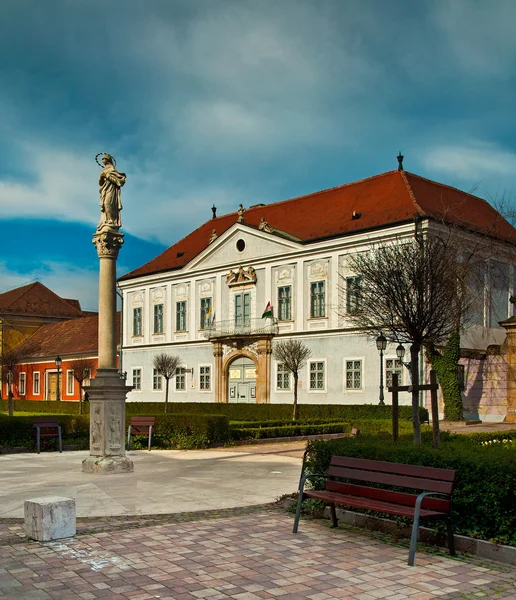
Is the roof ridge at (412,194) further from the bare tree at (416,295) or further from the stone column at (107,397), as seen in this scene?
the stone column at (107,397)

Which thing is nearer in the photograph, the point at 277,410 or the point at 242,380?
the point at 277,410

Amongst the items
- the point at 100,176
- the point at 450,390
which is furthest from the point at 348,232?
the point at 100,176

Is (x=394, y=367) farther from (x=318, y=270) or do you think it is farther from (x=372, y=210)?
(x=372, y=210)

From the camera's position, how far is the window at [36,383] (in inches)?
2266

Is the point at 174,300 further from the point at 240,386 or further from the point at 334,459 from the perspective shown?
the point at 334,459

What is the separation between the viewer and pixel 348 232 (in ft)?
111

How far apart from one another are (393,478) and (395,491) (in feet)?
1.05

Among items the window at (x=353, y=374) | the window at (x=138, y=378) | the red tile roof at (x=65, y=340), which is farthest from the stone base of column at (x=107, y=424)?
the red tile roof at (x=65, y=340)

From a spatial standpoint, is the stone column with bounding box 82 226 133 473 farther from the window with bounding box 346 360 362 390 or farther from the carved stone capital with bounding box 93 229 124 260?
the window with bounding box 346 360 362 390

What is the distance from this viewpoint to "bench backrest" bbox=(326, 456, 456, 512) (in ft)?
22.8

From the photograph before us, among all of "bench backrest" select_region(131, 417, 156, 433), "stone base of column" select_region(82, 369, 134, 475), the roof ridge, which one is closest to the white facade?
the roof ridge

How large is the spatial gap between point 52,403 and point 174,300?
1126 cm

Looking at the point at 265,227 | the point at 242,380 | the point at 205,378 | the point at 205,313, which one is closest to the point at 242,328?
the point at 242,380

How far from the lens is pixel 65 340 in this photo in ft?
187
